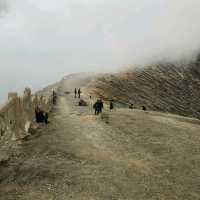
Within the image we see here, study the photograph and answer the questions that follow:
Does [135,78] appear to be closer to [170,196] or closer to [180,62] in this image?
[180,62]

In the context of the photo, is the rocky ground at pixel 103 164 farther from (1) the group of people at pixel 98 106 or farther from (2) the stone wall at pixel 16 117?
(1) the group of people at pixel 98 106

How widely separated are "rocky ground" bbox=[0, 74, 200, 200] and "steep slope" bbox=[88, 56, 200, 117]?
4249cm

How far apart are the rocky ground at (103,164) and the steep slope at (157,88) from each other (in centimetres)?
4249

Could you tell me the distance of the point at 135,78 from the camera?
107 meters

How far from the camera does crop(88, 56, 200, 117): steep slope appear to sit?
289 feet

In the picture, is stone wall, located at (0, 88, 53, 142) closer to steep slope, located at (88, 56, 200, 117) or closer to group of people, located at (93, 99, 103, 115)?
group of people, located at (93, 99, 103, 115)

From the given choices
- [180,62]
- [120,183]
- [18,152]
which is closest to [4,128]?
[18,152]

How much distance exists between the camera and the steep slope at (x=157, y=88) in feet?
289

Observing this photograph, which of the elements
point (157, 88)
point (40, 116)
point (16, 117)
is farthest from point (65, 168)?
point (157, 88)

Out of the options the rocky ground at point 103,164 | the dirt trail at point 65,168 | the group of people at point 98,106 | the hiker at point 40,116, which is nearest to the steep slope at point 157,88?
the group of people at point 98,106

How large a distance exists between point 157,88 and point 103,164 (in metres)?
81.6

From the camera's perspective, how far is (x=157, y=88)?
108 metres

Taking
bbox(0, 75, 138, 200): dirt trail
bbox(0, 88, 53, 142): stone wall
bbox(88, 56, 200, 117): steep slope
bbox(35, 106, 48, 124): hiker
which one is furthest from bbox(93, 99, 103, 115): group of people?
bbox(88, 56, 200, 117): steep slope

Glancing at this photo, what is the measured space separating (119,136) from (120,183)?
422 inches
